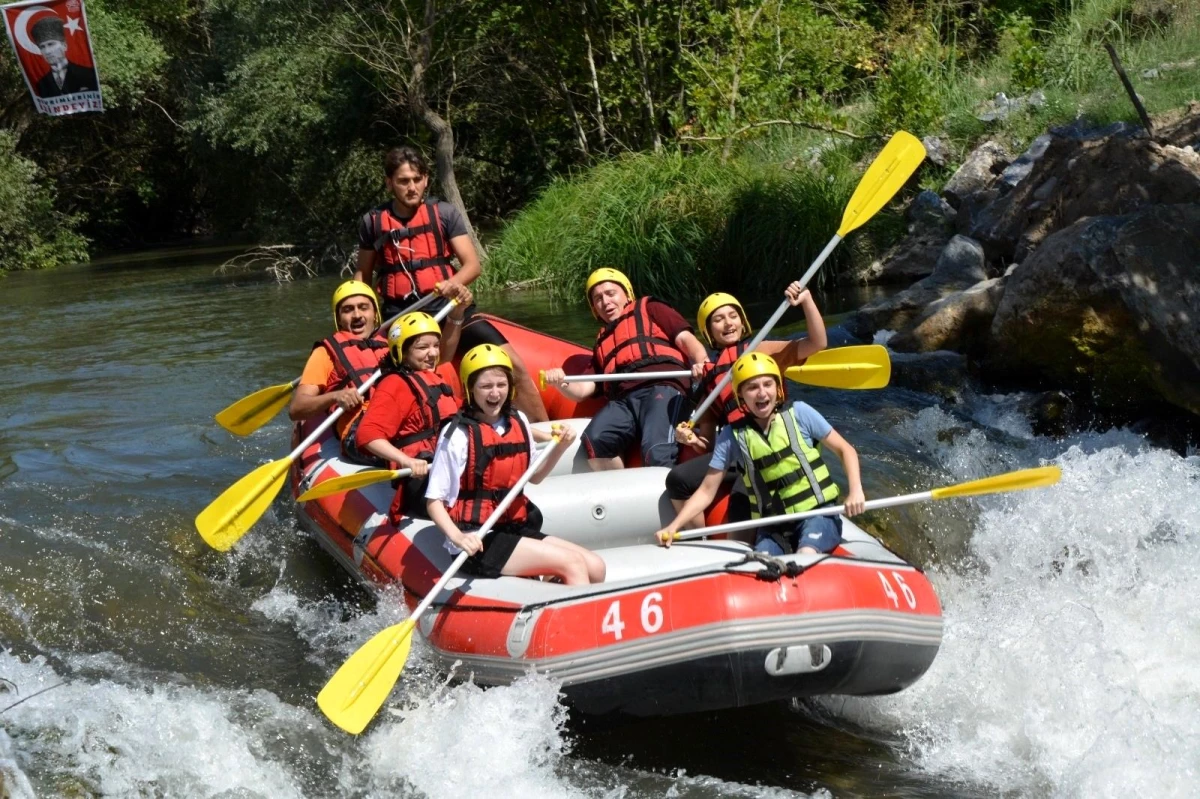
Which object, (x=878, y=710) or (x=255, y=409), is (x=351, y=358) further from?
(x=878, y=710)

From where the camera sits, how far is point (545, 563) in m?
4.58

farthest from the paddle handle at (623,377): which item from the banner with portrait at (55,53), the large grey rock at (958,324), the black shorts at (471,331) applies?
the banner with portrait at (55,53)

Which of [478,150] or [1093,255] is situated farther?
[478,150]

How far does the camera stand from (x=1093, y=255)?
7094 mm

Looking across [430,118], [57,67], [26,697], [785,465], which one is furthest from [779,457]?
[57,67]

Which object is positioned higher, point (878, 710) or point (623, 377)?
point (623, 377)

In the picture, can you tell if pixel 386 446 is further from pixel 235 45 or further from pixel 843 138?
pixel 235 45

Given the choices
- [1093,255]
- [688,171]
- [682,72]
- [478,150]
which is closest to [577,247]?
[688,171]

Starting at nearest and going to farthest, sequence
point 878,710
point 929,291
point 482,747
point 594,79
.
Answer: point 482,747, point 878,710, point 929,291, point 594,79

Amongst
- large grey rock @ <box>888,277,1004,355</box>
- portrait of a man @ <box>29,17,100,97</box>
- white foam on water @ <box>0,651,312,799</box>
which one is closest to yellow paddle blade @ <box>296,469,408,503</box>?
white foam on water @ <box>0,651,312,799</box>

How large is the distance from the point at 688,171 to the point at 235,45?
953 cm

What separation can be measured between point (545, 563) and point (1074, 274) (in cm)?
388

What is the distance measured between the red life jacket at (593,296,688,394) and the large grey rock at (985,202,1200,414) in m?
2.58

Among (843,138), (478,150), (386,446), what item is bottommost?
(478,150)
